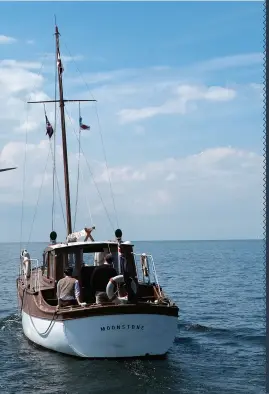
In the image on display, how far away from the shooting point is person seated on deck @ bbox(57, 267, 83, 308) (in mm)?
20906

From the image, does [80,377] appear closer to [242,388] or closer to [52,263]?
[242,388]

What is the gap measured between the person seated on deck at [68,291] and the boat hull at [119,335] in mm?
897

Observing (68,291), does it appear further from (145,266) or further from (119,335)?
(145,266)

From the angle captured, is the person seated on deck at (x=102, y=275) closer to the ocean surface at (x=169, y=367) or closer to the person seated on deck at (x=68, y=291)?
the person seated on deck at (x=68, y=291)

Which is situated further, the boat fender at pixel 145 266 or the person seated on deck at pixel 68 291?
the boat fender at pixel 145 266

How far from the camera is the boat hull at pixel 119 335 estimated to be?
19.3 m

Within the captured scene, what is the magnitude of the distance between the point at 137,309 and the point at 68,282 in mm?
3029

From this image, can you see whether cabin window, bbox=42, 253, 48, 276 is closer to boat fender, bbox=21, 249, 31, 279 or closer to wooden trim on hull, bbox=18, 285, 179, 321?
boat fender, bbox=21, 249, 31, 279

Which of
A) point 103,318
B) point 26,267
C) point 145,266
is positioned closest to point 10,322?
point 26,267

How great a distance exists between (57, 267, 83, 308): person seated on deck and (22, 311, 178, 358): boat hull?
90 centimetres

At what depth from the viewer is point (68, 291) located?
2105 cm

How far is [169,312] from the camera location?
1978 centimetres

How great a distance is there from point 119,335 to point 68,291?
2.69m

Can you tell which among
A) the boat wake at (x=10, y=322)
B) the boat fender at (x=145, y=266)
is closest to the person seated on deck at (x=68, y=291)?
the boat fender at (x=145, y=266)
